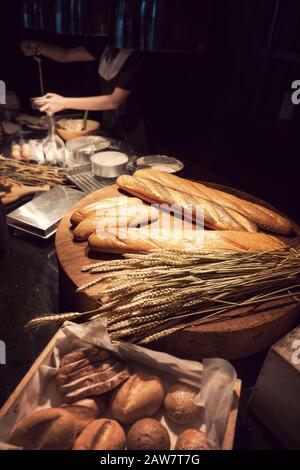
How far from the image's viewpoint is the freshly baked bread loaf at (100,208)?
1720mm

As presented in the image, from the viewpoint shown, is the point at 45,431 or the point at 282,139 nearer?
the point at 45,431

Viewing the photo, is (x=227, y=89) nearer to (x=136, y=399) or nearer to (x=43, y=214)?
(x=43, y=214)

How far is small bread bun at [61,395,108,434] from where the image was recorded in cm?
96

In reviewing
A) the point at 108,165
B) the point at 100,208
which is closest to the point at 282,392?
the point at 100,208

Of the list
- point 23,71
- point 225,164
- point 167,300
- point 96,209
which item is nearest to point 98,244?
point 96,209

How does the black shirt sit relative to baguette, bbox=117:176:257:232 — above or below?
above

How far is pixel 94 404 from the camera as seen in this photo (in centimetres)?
100

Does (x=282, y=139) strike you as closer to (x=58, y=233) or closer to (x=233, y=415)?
(x=58, y=233)

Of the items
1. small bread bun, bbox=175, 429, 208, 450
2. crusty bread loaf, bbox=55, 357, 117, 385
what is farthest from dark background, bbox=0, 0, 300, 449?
small bread bun, bbox=175, 429, 208, 450

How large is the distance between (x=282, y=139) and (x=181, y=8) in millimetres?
2946

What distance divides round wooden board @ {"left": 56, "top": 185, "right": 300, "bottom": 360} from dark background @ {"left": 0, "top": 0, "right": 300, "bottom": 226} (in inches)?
96.0

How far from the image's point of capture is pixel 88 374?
1054 mm

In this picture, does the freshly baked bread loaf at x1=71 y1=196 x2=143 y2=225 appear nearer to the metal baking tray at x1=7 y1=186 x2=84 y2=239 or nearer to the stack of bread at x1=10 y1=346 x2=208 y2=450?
the metal baking tray at x1=7 y1=186 x2=84 y2=239

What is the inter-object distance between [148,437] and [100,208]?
3.91 ft
